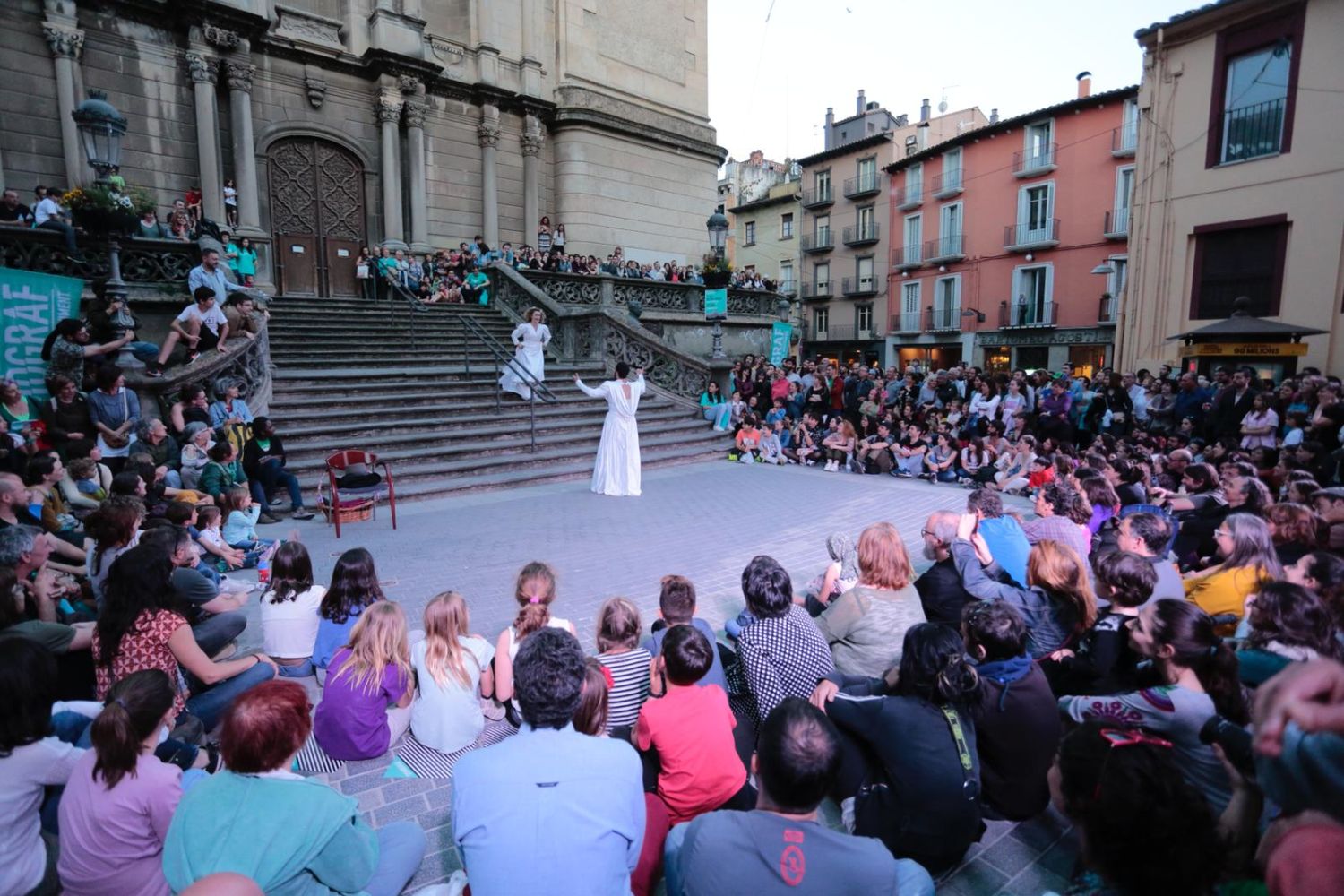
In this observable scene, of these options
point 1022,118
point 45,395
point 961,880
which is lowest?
point 961,880

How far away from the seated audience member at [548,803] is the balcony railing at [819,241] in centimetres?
3490

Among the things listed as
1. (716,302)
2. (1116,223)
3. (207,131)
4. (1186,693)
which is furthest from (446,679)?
(1116,223)

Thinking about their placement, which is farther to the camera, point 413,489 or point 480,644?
point 413,489

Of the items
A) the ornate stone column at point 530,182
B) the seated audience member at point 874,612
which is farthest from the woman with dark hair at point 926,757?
the ornate stone column at point 530,182

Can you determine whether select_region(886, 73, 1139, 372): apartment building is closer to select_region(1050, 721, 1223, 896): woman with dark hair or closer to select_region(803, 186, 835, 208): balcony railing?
select_region(803, 186, 835, 208): balcony railing

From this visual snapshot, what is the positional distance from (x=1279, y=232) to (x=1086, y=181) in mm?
12411

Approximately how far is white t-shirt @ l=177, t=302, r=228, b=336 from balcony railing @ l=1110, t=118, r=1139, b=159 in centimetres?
2667

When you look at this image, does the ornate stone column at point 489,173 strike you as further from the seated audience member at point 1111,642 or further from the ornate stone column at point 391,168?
the seated audience member at point 1111,642

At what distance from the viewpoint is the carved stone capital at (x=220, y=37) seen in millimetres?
13859

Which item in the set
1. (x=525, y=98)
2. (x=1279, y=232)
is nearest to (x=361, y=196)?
(x=525, y=98)

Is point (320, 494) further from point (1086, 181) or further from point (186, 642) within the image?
point (1086, 181)

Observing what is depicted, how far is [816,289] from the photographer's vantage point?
1407 inches

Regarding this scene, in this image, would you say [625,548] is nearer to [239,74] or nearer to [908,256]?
[239,74]

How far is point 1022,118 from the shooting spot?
25.2 m
